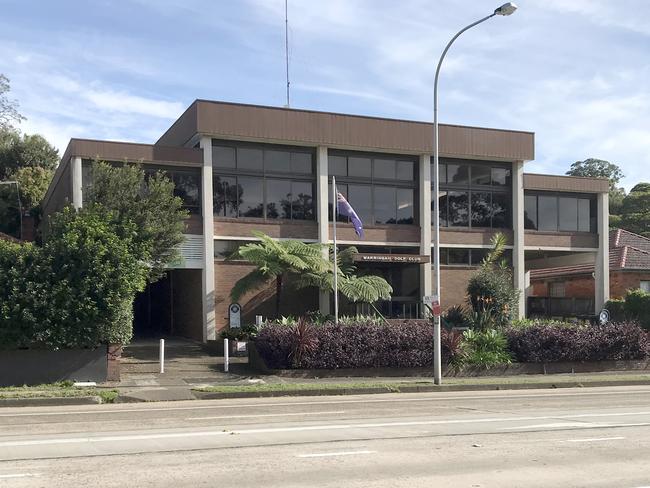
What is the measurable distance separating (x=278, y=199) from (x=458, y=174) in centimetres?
930

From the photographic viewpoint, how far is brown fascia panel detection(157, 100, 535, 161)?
28.4 meters

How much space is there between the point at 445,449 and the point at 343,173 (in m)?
23.0

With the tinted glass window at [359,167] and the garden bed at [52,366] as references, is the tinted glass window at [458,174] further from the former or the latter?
the garden bed at [52,366]

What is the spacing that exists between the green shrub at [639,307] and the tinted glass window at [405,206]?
38.9ft

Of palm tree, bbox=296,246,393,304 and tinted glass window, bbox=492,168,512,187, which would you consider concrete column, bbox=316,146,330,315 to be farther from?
tinted glass window, bbox=492,168,512,187

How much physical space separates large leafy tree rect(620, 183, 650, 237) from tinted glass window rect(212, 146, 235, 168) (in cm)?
4976

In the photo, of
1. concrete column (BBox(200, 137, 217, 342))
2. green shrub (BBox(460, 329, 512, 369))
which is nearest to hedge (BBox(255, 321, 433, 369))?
green shrub (BBox(460, 329, 512, 369))

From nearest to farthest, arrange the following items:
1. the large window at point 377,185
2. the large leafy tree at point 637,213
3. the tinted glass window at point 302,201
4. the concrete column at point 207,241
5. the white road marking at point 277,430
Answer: the white road marking at point 277,430 < the concrete column at point 207,241 < the tinted glass window at point 302,201 < the large window at point 377,185 < the large leafy tree at point 637,213

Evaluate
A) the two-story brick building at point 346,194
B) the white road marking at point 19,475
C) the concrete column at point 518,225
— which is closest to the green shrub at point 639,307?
the two-story brick building at point 346,194

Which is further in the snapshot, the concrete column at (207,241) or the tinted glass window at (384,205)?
the tinted glass window at (384,205)

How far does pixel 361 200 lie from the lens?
3162 cm

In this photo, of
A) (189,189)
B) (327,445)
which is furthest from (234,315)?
(327,445)

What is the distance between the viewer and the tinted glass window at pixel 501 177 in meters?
34.4

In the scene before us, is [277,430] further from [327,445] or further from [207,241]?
[207,241]
